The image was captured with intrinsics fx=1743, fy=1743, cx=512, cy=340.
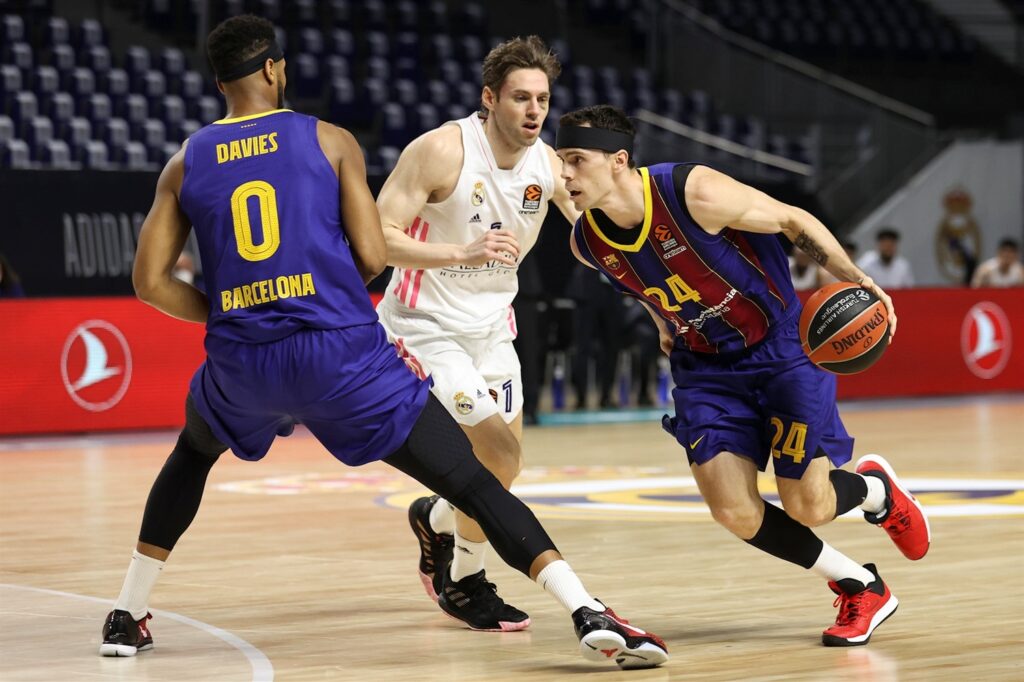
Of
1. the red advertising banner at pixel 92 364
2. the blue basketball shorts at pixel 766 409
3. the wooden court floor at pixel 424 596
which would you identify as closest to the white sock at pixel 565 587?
the wooden court floor at pixel 424 596

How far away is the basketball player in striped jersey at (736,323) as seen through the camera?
5719mm

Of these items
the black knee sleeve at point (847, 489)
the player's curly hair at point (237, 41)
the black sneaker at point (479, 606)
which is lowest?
the black sneaker at point (479, 606)

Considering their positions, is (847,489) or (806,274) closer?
(847,489)

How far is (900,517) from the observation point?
20.2 feet

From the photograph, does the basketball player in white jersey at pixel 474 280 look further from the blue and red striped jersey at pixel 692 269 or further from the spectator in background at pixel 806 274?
the spectator in background at pixel 806 274

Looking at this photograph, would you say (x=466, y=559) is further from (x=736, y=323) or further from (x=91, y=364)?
(x=91, y=364)

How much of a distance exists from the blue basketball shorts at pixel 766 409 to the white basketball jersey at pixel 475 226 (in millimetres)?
863

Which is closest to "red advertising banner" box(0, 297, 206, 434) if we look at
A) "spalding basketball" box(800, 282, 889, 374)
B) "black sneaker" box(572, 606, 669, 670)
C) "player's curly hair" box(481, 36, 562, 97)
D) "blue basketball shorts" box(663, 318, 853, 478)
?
"player's curly hair" box(481, 36, 562, 97)

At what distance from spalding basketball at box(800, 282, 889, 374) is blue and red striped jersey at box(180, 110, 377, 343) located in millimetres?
1541

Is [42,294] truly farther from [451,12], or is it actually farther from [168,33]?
[451,12]

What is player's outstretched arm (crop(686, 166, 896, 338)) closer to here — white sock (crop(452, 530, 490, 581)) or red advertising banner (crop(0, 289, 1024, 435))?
white sock (crop(452, 530, 490, 581))

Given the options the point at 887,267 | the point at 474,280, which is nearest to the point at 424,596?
the point at 474,280

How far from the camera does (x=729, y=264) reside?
19.2 feet

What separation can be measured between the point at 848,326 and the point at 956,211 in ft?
64.2
